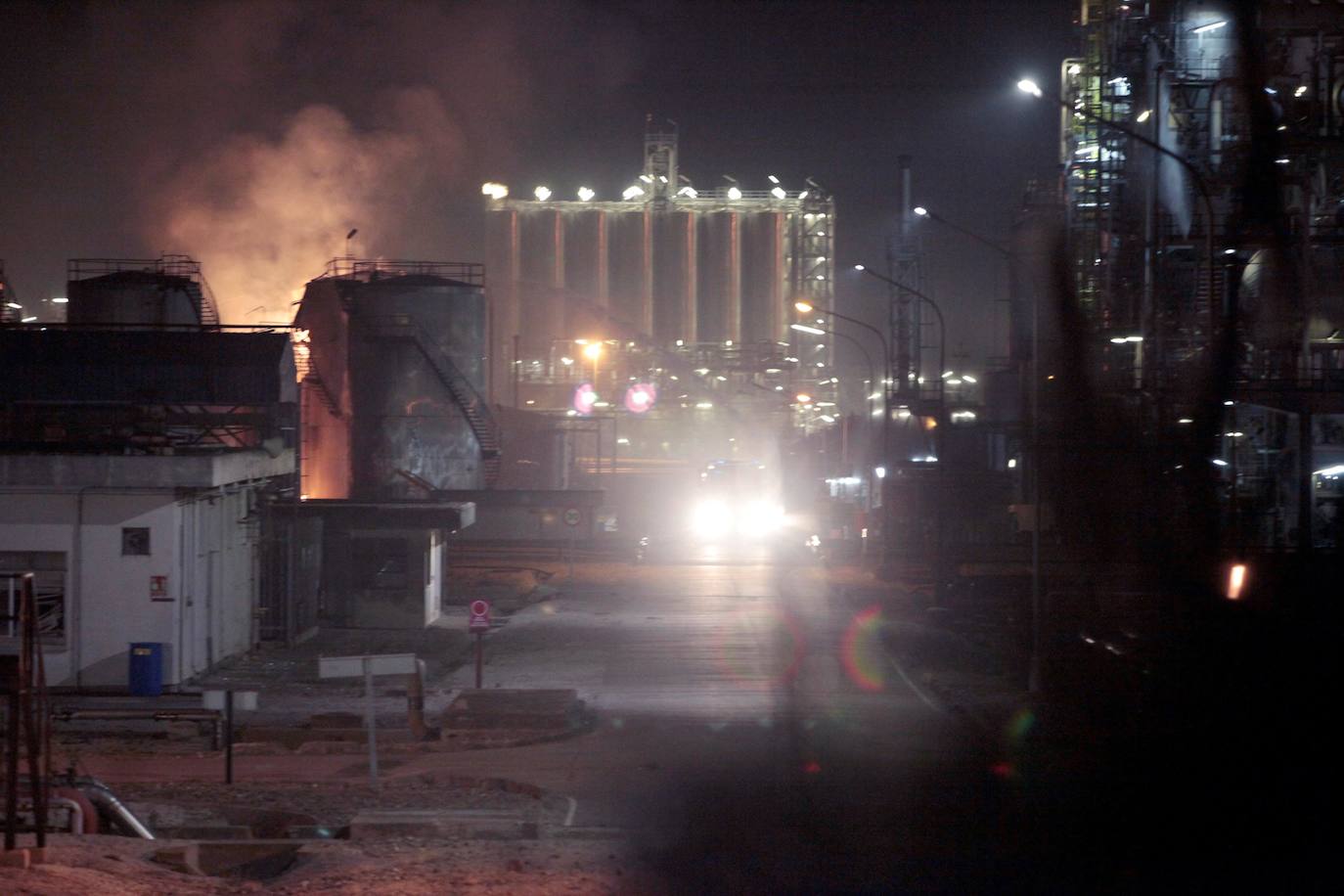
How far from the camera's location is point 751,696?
64.9 ft

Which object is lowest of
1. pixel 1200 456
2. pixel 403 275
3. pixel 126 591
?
pixel 126 591

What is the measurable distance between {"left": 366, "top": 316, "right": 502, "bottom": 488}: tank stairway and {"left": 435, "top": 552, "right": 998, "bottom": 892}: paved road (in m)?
13.4

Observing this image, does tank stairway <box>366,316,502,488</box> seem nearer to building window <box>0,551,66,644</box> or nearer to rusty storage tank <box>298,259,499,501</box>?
rusty storage tank <box>298,259,499,501</box>

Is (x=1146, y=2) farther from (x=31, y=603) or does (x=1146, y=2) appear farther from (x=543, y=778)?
(x=31, y=603)

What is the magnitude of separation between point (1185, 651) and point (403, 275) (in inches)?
1127

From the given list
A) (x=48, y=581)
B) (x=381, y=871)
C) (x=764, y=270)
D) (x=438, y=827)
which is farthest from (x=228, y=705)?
(x=764, y=270)

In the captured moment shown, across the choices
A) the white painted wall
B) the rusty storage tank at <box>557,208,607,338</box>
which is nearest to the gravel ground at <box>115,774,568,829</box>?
the white painted wall

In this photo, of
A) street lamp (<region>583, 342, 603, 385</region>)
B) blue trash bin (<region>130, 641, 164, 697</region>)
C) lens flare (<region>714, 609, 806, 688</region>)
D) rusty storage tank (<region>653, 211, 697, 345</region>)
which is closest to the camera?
blue trash bin (<region>130, 641, 164, 697</region>)

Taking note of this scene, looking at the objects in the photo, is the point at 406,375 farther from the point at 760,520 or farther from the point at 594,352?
the point at 760,520

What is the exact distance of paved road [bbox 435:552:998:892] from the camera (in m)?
11.1

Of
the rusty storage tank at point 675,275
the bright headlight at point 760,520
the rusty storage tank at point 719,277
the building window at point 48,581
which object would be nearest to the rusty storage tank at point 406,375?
the bright headlight at point 760,520

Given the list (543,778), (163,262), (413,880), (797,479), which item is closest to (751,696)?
(543,778)

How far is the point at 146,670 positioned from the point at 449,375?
73.7ft

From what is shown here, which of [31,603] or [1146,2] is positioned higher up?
[1146,2]
